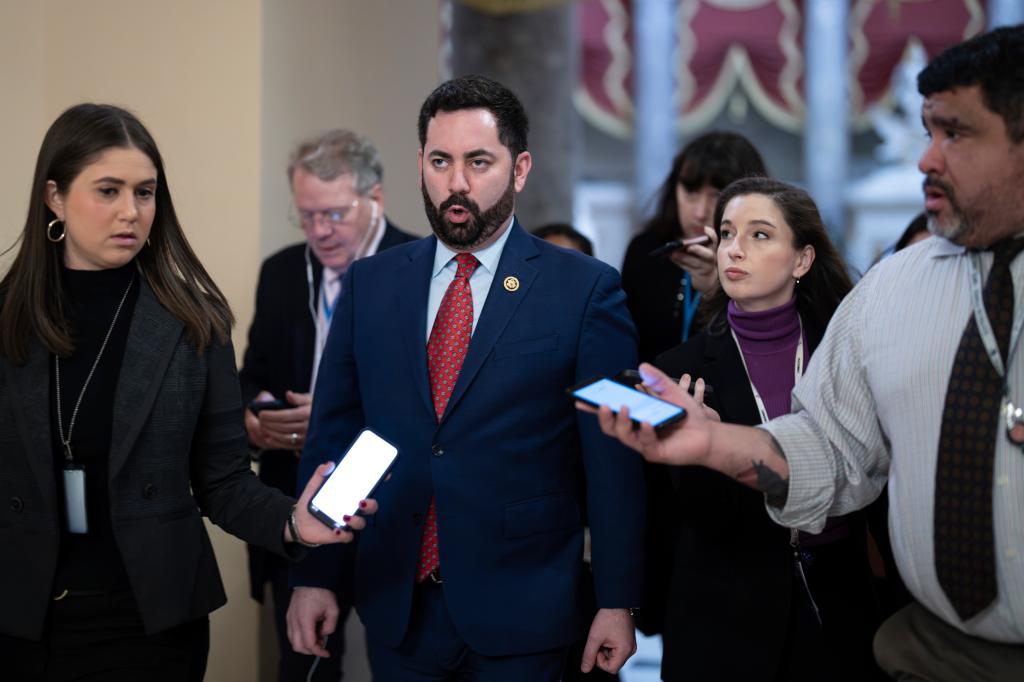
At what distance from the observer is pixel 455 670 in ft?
8.12

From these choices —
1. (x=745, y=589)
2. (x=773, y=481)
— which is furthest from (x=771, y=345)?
(x=773, y=481)

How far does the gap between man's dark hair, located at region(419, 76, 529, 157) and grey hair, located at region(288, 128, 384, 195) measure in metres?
1.08

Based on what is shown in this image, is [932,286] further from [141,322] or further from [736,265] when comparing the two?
[141,322]

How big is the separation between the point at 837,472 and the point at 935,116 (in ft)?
2.24

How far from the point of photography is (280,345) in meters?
3.69

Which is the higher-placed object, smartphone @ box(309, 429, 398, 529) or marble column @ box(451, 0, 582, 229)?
marble column @ box(451, 0, 582, 229)

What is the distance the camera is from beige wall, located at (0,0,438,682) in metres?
3.93

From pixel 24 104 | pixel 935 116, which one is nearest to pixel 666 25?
pixel 24 104

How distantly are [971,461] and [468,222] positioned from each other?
1.13 metres

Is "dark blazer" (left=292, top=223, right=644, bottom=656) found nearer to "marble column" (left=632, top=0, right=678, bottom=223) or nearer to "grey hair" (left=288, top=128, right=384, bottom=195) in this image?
"grey hair" (left=288, top=128, right=384, bottom=195)

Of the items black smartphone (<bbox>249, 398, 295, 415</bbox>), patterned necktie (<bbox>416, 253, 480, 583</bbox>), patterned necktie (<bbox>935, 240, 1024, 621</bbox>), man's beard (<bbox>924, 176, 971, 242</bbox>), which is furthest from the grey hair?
patterned necktie (<bbox>935, 240, 1024, 621</bbox>)

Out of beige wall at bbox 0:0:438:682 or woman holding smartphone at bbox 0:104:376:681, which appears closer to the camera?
woman holding smartphone at bbox 0:104:376:681

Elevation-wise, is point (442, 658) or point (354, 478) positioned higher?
point (354, 478)

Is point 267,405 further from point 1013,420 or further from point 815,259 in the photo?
point 1013,420
